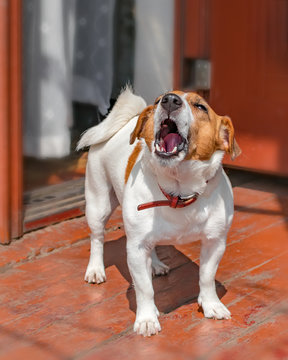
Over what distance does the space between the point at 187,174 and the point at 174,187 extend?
4.0 inches

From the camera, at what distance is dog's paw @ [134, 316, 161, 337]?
3.03 meters

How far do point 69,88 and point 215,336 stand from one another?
7.95 ft

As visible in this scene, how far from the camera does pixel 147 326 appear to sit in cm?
304

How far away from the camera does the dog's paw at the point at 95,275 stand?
144 inches

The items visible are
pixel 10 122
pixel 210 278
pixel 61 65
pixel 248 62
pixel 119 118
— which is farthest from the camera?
pixel 248 62

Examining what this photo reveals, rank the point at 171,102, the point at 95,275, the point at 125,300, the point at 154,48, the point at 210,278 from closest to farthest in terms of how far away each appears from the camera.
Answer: the point at 171,102 → the point at 210,278 → the point at 125,300 → the point at 95,275 → the point at 154,48

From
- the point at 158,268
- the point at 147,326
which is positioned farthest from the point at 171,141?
the point at 158,268

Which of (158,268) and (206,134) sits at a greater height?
(206,134)

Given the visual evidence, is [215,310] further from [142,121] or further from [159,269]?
[142,121]

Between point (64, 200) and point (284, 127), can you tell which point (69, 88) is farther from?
point (284, 127)

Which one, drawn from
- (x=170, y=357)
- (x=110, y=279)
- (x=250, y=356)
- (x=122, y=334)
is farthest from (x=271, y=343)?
(x=110, y=279)

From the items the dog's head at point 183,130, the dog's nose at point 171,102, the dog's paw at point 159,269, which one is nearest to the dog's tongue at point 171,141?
the dog's head at point 183,130

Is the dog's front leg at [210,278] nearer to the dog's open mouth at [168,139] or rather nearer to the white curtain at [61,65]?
the dog's open mouth at [168,139]

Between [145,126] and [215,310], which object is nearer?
[145,126]
